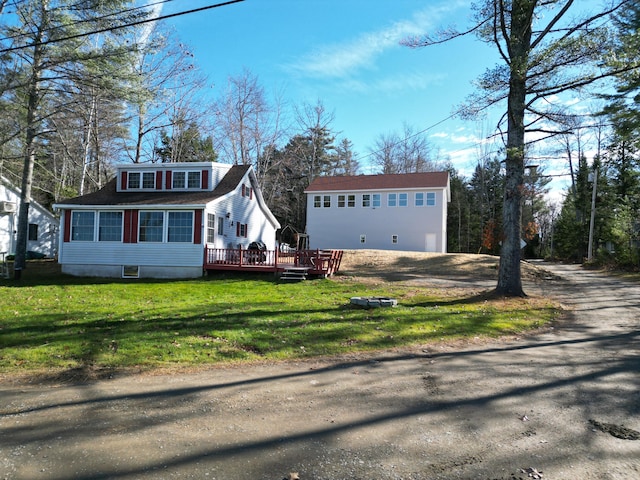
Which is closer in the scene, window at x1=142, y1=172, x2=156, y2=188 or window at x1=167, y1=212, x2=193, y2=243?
window at x1=167, y1=212, x2=193, y2=243

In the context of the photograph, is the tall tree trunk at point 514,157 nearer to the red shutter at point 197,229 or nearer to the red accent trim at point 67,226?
the red shutter at point 197,229

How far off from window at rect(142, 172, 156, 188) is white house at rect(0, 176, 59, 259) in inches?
420

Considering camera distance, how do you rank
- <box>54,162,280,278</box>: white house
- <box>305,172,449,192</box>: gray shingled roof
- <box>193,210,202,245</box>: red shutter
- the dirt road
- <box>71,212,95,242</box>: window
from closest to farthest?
the dirt road < <box>193,210,202,245</box>: red shutter < <box>54,162,280,278</box>: white house < <box>71,212,95,242</box>: window < <box>305,172,449,192</box>: gray shingled roof

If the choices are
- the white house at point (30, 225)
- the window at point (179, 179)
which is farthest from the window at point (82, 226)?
the white house at point (30, 225)

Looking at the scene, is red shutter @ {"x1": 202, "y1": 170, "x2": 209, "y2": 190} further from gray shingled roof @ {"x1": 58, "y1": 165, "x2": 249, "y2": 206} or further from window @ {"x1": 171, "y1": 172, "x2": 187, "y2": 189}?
window @ {"x1": 171, "y1": 172, "x2": 187, "y2": 189}

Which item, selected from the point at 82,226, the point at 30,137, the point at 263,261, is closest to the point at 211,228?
the point at 263,261

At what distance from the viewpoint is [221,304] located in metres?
10.7

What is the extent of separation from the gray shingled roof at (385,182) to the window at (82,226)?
60.1 feet

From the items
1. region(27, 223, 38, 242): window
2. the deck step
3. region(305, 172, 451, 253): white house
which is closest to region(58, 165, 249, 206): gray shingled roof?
the deck step

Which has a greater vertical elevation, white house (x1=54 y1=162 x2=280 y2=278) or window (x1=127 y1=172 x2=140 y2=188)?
window (x1=127 y1=172 x2=140 y2=188)

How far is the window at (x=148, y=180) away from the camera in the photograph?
67.0ft

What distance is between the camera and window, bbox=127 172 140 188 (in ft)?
67.4

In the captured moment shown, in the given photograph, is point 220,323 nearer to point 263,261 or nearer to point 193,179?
point 263,261

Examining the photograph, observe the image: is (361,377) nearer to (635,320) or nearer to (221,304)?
(221,304)
